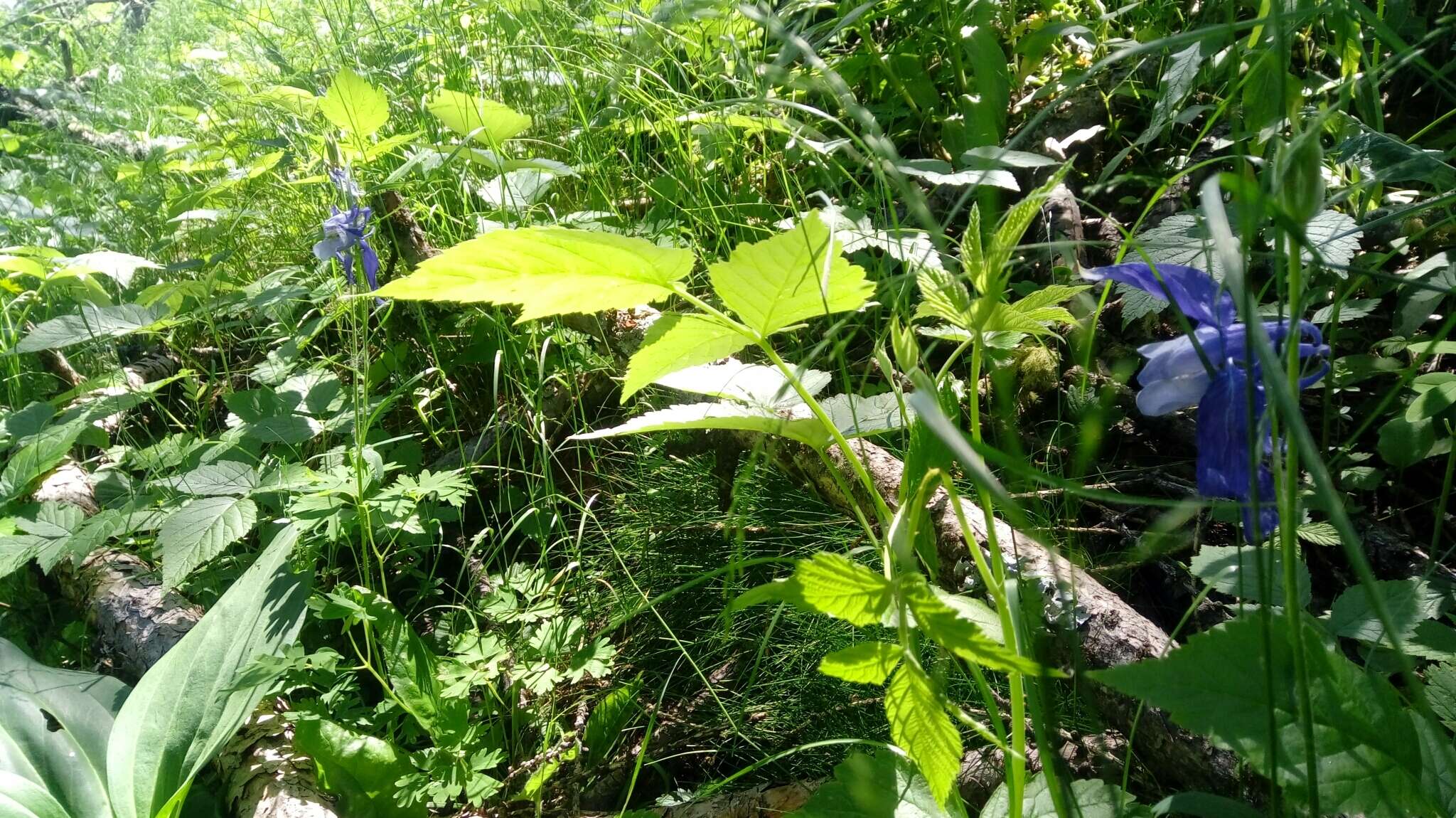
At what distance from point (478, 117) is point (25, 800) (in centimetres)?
116

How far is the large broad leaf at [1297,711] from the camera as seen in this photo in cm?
54

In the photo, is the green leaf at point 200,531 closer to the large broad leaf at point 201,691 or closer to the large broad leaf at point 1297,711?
the large broad leaf at point 201,691

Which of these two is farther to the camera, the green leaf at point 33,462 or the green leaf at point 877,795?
the green leaf at point 33,462

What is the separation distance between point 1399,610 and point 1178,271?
0.37m

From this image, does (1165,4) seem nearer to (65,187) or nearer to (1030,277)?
(1030,277)

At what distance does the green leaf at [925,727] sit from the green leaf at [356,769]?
85 cm

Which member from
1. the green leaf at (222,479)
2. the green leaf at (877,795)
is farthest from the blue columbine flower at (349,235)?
the green leaf at (877,795)

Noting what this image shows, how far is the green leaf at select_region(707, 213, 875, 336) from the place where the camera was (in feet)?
1.90

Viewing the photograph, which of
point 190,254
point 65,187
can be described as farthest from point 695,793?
point 65,187

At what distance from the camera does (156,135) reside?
3271 mm

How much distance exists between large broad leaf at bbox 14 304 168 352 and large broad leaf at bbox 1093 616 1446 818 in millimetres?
1875

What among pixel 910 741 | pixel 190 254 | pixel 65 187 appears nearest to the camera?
pixel 910 741

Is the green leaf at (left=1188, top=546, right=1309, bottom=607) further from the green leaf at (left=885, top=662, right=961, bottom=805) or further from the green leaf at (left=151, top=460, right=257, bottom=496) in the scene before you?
the green leaf at (left=151, top=460, right=257, bottom=496)

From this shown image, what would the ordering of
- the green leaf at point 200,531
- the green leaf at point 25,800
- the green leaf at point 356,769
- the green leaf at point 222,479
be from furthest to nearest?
1. the green leaf at point 222,479
2. the green leaf at point 200,531
3. the green leaf at point 356,769
4. the green leaf at point 25,800
